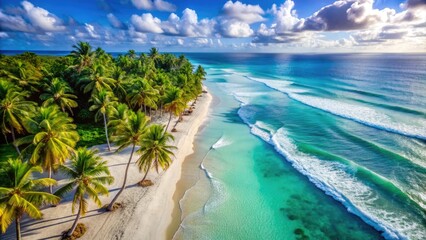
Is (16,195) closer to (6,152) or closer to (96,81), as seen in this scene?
(6,152)

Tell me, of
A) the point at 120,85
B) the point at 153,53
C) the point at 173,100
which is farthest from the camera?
the point at 153,53

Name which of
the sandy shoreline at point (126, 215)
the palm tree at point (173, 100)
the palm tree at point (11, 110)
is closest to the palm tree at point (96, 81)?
the palm tree at point (173, 100)

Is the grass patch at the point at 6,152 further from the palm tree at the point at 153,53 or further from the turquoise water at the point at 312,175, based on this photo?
the palm tree at the point at 153,53

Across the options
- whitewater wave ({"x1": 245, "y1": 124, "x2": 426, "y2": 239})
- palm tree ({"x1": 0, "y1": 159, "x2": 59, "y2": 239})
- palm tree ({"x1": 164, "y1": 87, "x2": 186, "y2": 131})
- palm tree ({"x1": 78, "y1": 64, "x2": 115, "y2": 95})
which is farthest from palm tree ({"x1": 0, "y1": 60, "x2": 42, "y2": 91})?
whitewater wave ({"x1": 245, "y1": 124, "x2": 426, "y2": 239})

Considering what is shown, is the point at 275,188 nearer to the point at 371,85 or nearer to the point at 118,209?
the point at 118,209

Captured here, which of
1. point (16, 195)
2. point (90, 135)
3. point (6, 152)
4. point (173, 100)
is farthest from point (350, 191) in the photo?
point (6, 152)

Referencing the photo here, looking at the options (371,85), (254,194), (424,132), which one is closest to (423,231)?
(254,194)
